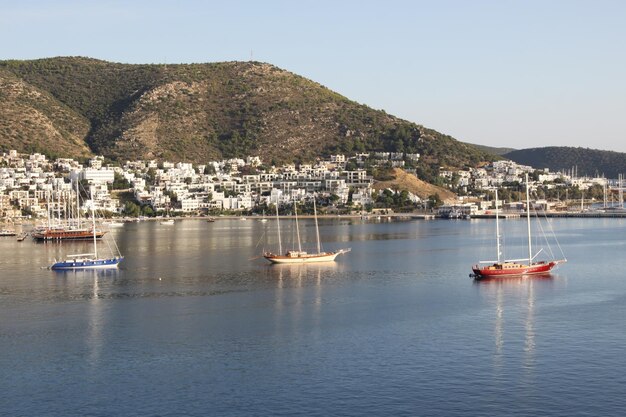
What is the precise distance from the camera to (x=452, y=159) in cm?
17850

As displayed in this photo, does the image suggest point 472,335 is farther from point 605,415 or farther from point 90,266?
point 90,266

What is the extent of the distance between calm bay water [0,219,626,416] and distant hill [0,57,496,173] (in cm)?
11408

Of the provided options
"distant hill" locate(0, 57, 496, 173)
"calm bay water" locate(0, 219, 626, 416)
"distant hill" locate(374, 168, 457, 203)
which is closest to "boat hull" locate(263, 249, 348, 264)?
"calm bay water" locate(0, 219, 626, 416)

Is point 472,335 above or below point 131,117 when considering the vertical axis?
below

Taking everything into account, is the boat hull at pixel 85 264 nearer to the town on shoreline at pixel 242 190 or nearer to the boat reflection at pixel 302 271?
the boat reflection at pixel 302 271

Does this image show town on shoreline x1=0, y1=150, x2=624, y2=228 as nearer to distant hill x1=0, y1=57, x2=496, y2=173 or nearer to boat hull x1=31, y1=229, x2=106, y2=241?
distant hill x1=0, y1=57, x2=496, y2=173

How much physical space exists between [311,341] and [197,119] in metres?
149

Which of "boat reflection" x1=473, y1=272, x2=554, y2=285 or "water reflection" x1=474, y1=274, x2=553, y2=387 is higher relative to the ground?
"boat reflection" x1=473, y1=272, x2=554, y2=285

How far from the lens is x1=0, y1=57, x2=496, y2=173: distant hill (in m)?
169

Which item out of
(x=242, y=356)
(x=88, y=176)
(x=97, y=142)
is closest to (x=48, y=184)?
(x=88, y=176)

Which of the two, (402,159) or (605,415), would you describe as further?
(402,159)

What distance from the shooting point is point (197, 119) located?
178 meters

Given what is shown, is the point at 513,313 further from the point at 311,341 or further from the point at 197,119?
the point at 197,119

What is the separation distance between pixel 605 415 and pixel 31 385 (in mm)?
16911
